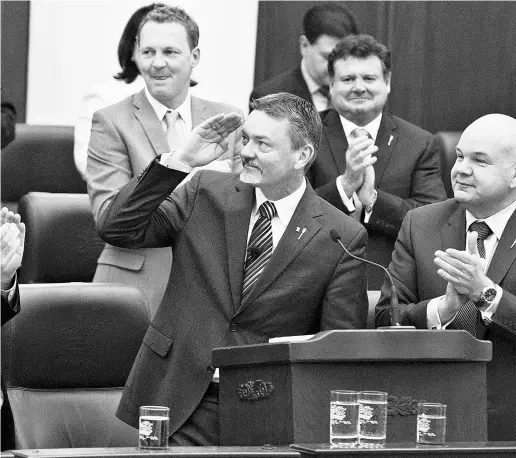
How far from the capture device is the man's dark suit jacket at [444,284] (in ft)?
12.6

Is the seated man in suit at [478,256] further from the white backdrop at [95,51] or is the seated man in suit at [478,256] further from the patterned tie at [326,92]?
the white backdrop at [95,51]

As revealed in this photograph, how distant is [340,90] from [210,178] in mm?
1168

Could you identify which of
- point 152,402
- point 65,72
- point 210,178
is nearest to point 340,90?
point 210,178

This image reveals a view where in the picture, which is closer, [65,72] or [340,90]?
[340,90]

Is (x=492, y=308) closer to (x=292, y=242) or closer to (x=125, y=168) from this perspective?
(x=292, y=242)

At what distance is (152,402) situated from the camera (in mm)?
3820

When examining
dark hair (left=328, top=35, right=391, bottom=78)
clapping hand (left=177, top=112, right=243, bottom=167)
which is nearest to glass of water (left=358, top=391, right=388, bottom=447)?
clapping hand (left=177, top=112, right=243, bottom=167)

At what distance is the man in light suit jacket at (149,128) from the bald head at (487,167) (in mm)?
856

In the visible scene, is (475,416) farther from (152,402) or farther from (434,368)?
(152,402)

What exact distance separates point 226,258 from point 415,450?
111 cm

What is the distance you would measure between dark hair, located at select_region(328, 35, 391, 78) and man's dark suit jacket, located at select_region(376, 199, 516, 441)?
1.01 m

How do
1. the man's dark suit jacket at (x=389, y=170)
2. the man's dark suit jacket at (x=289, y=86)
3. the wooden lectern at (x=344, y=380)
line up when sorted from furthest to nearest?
the man's dark suit jacket at (x=289, y=86) < the man's dark suit jacket at (x=389, y=170) < the wooden lectern at (x=344, y=380)

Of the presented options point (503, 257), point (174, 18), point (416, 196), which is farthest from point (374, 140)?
point (503, 257)

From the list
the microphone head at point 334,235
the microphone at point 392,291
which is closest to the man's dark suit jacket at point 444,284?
the microphone at point 392,291
